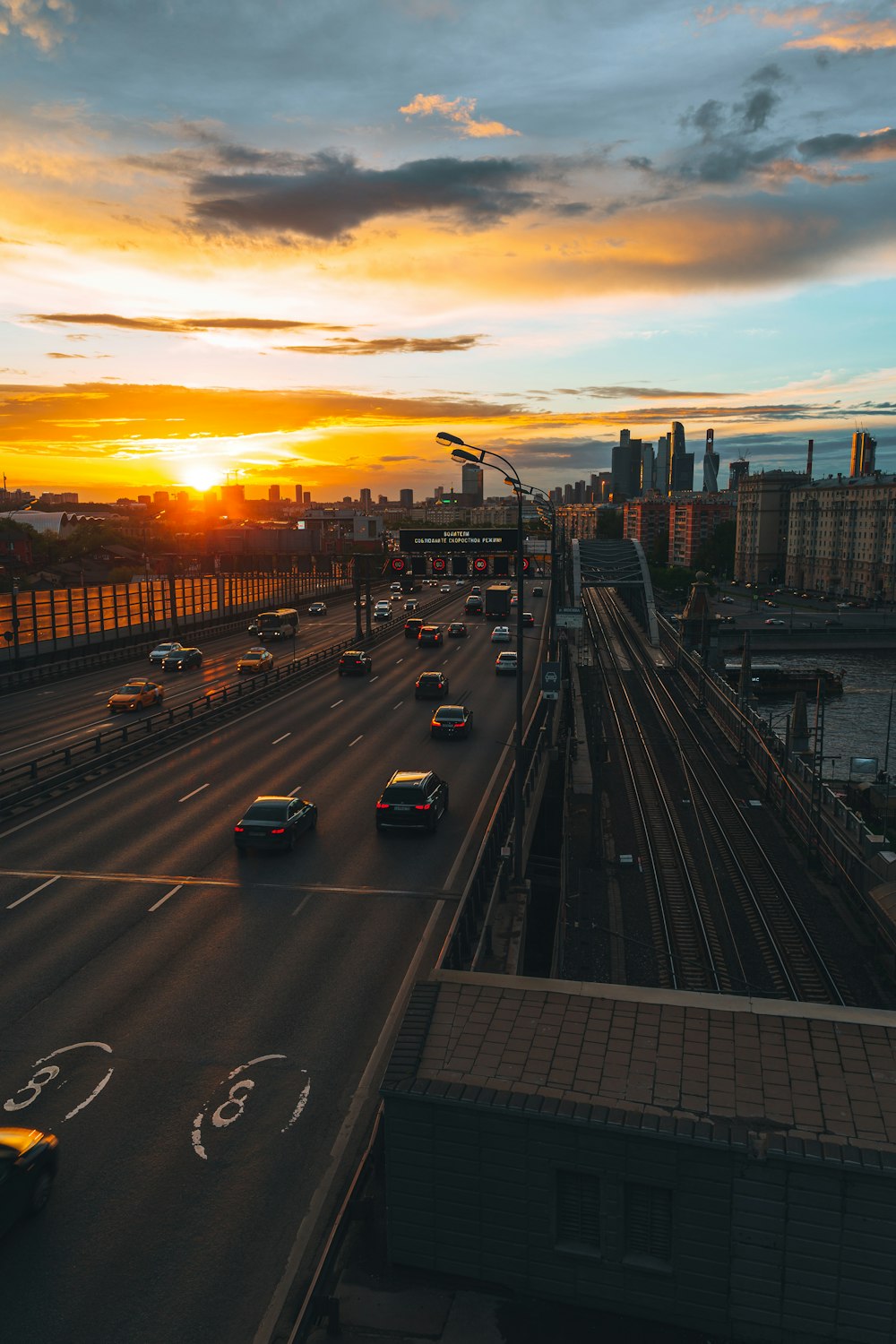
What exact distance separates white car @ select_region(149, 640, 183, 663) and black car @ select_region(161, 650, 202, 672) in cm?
48

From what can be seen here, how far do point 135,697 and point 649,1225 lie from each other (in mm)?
36805

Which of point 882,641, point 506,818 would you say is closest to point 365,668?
point 506,818

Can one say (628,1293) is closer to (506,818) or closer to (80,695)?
(506,818)

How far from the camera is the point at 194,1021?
1413 cm

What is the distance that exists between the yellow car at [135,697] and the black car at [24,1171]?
106 feet

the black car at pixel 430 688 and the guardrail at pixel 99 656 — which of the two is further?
the guardrail at pixel 99 656

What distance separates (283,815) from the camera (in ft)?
74.7

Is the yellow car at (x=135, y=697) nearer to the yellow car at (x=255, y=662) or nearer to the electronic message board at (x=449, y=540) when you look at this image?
the yellow car at (x=255, y=662)

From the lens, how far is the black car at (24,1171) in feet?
31.0

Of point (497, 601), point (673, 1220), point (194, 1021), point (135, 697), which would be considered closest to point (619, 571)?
point (497, 601)

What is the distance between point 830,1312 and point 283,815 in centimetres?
1684

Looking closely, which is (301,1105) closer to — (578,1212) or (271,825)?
(578,1212)

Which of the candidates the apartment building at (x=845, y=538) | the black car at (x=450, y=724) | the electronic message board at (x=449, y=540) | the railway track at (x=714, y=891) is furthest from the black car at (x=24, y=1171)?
the apartment building at (x=845, y=538)

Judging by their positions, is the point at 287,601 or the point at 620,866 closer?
the point at 620,866
